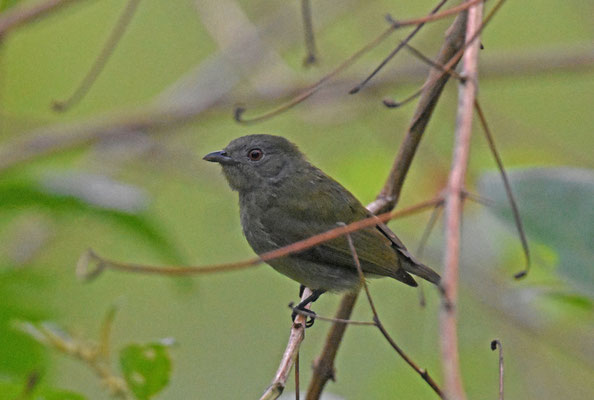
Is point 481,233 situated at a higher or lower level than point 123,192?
higher

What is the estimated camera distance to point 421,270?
361 centimetres

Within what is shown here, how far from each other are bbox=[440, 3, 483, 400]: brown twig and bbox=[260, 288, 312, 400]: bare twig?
644 millimetres

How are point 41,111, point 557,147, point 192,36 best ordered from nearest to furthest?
point 557,147
point 41,111
point 192,36

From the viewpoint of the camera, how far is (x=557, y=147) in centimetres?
521

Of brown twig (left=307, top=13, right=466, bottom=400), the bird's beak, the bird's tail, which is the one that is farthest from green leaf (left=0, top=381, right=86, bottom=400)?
the bird's beak

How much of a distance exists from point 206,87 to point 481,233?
2.09 meters

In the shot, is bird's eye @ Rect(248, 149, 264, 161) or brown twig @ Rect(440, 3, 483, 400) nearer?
brown twig @ Rect(440, 3, 483, 400)

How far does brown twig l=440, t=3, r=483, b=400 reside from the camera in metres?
1.28

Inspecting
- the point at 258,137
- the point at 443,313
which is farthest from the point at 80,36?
the point at 443,313

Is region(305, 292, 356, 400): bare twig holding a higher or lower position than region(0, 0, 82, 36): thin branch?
lower

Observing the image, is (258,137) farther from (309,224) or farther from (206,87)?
(206,87)

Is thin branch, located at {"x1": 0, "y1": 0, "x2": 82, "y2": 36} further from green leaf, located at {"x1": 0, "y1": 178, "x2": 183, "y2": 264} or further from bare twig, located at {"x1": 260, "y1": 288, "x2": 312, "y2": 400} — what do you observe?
bare twig, located at {"x1": 260, "y1": 288, "x2": 312, "y2": 400}

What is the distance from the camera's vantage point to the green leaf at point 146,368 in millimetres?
2279

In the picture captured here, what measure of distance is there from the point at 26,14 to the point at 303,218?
57.8 inches
